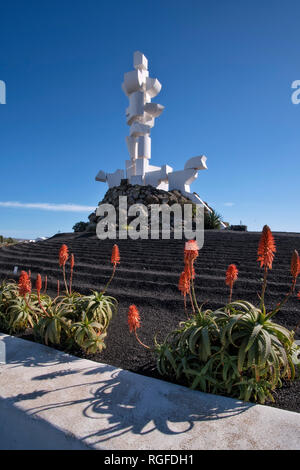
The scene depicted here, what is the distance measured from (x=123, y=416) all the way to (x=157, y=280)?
350cm

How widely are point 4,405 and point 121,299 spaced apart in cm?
262

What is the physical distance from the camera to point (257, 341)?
1.78m

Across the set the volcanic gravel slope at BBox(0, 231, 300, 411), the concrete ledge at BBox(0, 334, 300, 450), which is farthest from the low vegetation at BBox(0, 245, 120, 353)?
the concrete ledge at BBox(0, 334, 300, 450)

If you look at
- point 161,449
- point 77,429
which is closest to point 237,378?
point 161,449

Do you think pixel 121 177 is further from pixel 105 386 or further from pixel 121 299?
pixel 105 386

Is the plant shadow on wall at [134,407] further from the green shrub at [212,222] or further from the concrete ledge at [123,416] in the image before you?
the green shrub at [212,222]

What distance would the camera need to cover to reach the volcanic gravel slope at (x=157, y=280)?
8.94 feet

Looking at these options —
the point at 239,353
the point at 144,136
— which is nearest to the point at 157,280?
the point at 239,353

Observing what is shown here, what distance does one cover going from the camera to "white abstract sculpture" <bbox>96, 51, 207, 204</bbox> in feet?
64.1

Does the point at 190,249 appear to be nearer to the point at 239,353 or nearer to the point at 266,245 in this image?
the point at 266,245

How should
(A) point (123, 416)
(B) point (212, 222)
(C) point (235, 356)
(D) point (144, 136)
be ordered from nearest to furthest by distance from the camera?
(A) point (123, 416) → (C) point (235, 356) → (B) point (212, 222) → (D) point (144, 136)

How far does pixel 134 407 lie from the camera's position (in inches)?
67.3

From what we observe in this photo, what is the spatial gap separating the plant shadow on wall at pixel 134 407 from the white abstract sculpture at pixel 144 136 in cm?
1795

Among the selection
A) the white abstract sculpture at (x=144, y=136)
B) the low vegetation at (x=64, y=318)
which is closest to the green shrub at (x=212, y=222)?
the white abstract sculpture at (x=144, y=136)
